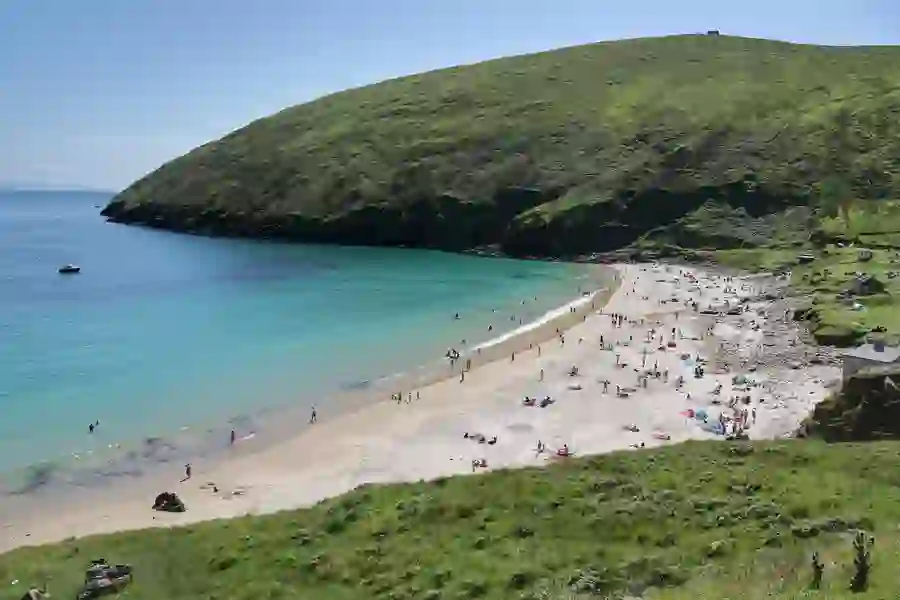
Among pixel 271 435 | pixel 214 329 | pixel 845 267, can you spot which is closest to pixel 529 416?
pixel 271 435

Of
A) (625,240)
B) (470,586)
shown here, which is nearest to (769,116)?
(625,240)

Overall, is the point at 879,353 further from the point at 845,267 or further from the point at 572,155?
the point at 572,155

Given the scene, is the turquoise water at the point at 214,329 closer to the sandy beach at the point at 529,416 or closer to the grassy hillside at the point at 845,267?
Result: the sandy beach at the point at 529,416

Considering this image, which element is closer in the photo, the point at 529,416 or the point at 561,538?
the point at 561,538

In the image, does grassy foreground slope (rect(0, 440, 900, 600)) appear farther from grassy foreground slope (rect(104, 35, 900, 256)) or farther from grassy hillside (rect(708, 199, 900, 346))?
grassy foreground slope (rect(104, 35, 900, 256))

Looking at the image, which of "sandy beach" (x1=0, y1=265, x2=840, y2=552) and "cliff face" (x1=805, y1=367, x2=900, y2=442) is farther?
"sandy beach" (x1=0, y1=265, x2=840, y2=552)

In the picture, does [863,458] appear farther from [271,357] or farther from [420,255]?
[420,255]

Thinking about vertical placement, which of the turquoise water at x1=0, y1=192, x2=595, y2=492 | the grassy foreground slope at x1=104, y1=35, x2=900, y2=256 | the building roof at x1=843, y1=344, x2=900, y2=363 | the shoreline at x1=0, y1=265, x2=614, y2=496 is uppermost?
the grassy foreground slope at x1=104, y1=35, x2=900, y2=256

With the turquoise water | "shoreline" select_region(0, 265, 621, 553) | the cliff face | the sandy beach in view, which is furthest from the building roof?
the turquoise water
